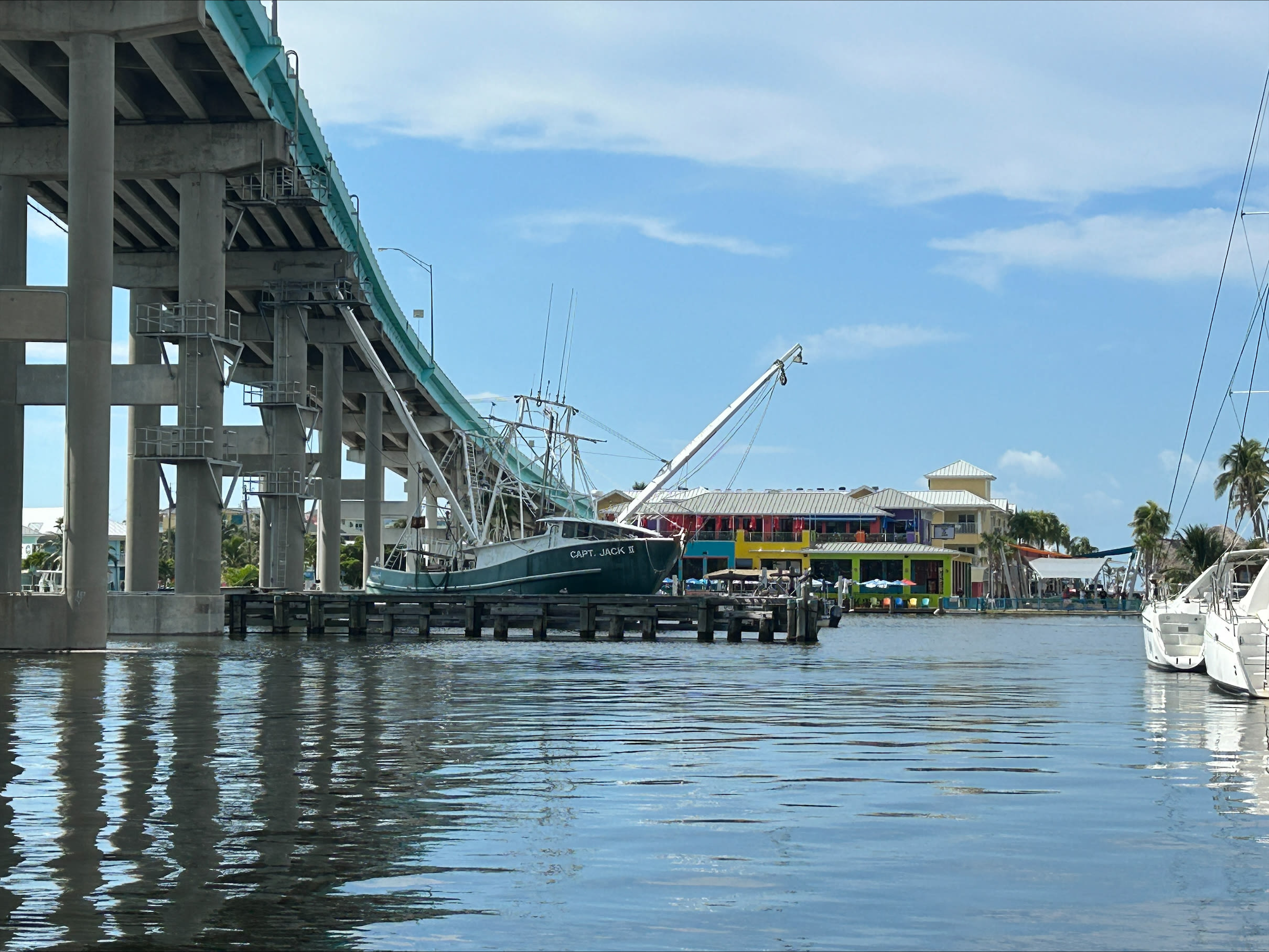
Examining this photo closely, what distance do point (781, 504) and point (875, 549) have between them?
30.9ft

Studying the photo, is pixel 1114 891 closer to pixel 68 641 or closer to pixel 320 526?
pixel 68 641

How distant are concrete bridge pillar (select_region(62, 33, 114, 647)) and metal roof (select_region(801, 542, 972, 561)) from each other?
3841 inches

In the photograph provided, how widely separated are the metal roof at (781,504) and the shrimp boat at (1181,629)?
8967 centimetres

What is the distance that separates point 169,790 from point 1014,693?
19708 millimetres

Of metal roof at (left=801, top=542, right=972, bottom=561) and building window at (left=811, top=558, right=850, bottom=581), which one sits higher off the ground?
metal roof at (left=801, top=542, right=972, bottom=561)

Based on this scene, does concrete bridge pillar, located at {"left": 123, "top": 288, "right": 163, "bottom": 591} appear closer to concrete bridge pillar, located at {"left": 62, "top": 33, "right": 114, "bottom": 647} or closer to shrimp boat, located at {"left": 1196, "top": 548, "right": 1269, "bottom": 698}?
concrete bridge pillar, located at {"left": 62, "top": 33, "right": 114, "bottom": 647}

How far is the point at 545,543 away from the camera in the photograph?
6594cm

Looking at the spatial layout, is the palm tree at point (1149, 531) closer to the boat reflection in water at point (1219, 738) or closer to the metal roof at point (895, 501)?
the metal roof at point (895, 501)

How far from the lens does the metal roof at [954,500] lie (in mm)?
144625

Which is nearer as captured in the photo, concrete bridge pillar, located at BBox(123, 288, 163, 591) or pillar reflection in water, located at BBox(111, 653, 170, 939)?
pillar reflection in water, located at BBox(111, 653, 170, 939)

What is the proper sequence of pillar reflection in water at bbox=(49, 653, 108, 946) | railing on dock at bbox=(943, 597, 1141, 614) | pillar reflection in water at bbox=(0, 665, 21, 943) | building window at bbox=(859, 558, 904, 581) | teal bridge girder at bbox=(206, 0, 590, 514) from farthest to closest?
building window at bbox=(859, 558, 904, 581) → railing on dock at bbox=(943, 597, 1141, 614) → teal bridge girder at bbox=(206, 0, 590, 514) → pillar reflection in water at bbox=(0, 665, 21, 943) → pillar reflection in water at bbox=(49, 653, 108, 946)

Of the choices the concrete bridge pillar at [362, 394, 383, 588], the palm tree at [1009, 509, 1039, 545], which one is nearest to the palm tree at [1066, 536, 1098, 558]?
the palm tree at [1009, 509, 1039, 545]

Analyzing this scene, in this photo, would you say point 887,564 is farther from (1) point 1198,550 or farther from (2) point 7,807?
(2) point 7,807

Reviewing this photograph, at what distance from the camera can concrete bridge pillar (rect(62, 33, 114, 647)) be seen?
37.8 metres
